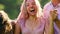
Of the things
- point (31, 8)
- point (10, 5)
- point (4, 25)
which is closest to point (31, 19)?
point (31, 8)

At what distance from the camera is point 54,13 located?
3.72 metres

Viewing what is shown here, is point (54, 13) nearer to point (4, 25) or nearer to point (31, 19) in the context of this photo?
point (31, 19)

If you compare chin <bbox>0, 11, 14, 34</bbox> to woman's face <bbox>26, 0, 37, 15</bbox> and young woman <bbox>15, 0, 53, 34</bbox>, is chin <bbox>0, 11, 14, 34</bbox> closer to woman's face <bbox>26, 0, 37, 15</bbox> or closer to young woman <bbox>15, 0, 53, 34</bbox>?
young woman <bbox>15, 0, 53, 34</bbox>

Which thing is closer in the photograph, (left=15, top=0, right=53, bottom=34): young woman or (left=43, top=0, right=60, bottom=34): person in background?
(left=43, top=0, right=60, bottom=34): person in background

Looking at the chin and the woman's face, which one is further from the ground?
the woman's face

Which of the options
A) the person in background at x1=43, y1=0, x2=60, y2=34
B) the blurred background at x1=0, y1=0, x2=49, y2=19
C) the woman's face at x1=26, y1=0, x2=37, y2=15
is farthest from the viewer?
the blurred background at x1=0, y1=0, x2=49, y2=19

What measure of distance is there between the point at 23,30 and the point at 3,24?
24cm

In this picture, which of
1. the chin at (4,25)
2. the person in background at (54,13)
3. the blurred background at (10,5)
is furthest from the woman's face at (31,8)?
the blurred background at (10,5)

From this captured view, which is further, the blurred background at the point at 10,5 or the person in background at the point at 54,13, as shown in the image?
the blurred background at the point at 10,5

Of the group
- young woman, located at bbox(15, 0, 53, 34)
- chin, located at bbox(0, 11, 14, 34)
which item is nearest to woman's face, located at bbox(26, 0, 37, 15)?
young woman, located at bbox(15, 0, 53, 34)

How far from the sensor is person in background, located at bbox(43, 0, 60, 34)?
12.2ft

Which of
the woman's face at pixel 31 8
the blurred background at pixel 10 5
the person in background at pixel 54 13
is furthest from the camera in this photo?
the blurred background at pixel 10 5

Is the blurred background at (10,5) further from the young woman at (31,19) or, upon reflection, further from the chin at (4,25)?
the chin at (4,25)

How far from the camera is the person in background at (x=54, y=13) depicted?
3.73m
